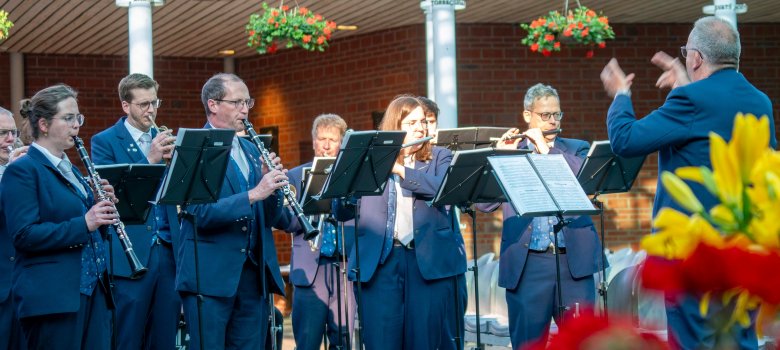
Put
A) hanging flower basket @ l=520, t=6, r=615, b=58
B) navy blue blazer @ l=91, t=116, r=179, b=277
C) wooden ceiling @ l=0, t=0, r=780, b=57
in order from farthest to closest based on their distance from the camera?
1. wooden ceiling @ l=0, t=0, r=780, b=57
2. hanging flower basket @ l=520, t=6, r=615, b=58
3. navy blue blazer @ l=91, t=116, r=179, b=277

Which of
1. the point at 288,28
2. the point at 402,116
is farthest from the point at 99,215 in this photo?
the point at 288,28

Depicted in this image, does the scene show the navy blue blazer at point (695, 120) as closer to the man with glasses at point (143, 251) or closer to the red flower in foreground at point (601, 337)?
the man with glasses at point (143, 251)

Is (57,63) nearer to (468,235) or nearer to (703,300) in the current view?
(468,235)

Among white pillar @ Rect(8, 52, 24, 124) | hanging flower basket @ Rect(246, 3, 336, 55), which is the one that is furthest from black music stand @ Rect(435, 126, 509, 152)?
white pillar @ Rect(8, 52, 24, 124)

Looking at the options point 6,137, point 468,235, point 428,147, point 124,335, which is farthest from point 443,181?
point 468,235

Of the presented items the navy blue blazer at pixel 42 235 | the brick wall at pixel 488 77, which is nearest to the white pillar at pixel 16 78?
the brick wall at pixel 488 77

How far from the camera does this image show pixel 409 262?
598 cm

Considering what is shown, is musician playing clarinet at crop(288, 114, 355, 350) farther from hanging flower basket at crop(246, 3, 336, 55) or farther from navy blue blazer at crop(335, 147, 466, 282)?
hanging flower basket at crop(246, 3, 336, 55)

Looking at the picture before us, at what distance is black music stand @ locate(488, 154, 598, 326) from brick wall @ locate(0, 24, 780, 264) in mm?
7740

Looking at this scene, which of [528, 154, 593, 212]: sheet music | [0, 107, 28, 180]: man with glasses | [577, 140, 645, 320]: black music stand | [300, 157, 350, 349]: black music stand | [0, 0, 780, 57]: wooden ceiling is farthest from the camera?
[0, 0, 780, 57]: wooden ceiling

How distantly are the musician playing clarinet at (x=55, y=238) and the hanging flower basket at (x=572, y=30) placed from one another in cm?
646

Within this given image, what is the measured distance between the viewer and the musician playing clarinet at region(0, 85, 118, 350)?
4.66 metres

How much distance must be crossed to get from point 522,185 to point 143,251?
80.9 inches

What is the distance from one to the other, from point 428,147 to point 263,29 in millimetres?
4343
